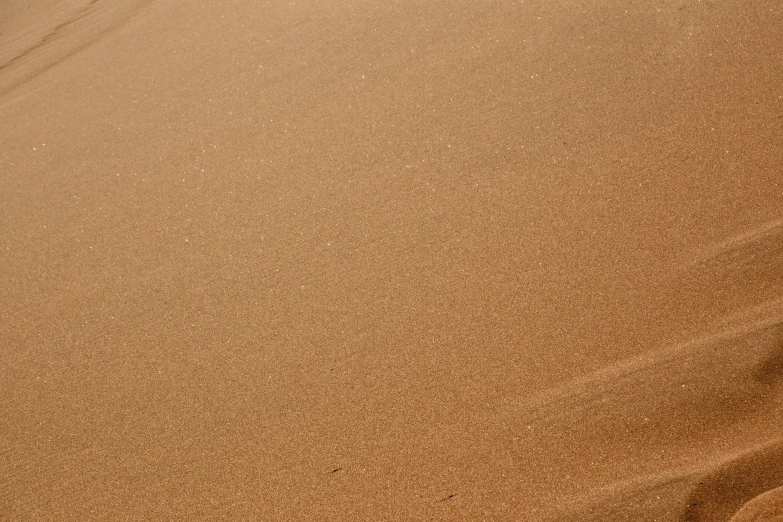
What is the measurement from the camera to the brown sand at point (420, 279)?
1562 mm

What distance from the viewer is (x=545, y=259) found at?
1.83m

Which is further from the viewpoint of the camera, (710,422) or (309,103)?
(309,103)

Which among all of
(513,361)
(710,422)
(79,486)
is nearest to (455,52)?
(513,361)

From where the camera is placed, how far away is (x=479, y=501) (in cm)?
151

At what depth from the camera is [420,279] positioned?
1.87 meters

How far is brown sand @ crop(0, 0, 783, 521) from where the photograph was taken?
5.12 feet

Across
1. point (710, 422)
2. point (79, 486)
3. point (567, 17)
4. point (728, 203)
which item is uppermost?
point (567, 17)

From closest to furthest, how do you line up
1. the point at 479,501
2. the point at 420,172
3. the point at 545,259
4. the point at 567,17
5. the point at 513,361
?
the point at 479,501 < the point at 513,361 < the point at 545,259 < the point at 420,172 < the point at 567,17

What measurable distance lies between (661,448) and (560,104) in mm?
1089

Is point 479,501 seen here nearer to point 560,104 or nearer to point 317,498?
point 317,498

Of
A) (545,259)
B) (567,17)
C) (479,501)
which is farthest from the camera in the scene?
(567,17)

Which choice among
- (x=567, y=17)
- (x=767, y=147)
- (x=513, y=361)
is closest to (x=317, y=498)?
(x=513, y=361)

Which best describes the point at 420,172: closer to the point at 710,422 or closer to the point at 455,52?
the point at 455,52

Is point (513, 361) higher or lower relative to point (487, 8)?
lower
